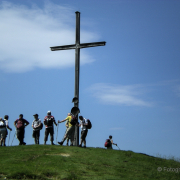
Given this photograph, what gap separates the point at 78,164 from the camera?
15570 mm

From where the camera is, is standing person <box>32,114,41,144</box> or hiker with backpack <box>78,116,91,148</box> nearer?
hiker with backpack <box>78,116,91,148</box>

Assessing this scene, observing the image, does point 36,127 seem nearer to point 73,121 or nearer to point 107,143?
point 73,121

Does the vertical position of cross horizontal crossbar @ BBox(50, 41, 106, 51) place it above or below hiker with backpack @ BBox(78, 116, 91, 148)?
above

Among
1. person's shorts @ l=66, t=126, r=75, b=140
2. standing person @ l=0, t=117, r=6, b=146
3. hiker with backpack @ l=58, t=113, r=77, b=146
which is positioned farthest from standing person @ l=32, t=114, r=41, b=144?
standing person @ l=0, t=117, r=6, b=146

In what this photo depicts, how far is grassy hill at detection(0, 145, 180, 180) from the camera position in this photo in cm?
1395

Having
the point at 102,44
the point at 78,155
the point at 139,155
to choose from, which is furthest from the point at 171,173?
the point at 102,44

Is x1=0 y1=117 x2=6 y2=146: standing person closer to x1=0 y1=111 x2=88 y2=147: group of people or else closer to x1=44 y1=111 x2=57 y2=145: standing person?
x1=0 y1=111 x2=88 y2=147: group of people

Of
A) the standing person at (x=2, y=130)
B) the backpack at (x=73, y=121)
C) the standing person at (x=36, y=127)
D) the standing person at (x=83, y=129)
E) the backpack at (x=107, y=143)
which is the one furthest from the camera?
the backpack at (x=107, y=143)

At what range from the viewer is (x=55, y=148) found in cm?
1862

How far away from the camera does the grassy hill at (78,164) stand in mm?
13945

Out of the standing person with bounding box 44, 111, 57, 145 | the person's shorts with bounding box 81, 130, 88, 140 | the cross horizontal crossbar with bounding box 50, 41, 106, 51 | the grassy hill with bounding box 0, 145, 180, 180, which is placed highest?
the cross horizontal crossbar with bounding box 50, 41, 106, 51

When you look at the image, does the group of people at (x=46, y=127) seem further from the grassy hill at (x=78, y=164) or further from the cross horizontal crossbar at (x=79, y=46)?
the cross horizontal crossbar at (x=79, y=46)

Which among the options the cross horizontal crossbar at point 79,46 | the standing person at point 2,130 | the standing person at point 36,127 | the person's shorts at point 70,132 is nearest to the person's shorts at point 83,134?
the person's shorts at point 70,132

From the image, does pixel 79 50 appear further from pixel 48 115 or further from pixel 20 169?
pixel 20 169
